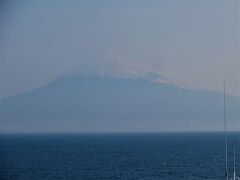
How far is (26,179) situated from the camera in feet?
92.1

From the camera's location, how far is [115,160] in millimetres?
38594

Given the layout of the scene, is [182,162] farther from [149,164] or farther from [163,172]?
[163,172]

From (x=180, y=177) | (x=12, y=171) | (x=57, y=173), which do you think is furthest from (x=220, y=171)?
(x=12, y=171)

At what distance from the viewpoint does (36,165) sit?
3575 cm

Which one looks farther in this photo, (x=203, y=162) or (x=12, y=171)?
(x=203, y=162)

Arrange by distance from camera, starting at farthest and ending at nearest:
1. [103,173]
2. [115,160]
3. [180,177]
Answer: [115,160]
[103,173]
[180,177]

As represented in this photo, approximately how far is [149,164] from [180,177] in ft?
23.9

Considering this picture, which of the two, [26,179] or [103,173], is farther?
[103,173]

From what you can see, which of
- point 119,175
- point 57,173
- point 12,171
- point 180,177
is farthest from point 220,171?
point 12,171

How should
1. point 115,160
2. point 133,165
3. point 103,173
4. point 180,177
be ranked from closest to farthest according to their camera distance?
point 180,177 < point 103,173 < point 133,165 < point 115,160

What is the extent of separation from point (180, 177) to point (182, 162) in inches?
313

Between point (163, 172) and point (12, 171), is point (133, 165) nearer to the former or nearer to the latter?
point (163, 172)

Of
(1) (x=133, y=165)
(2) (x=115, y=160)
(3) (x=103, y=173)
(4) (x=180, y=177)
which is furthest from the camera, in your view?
(2) (x=115, y=160)

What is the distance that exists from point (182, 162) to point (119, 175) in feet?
23.9
